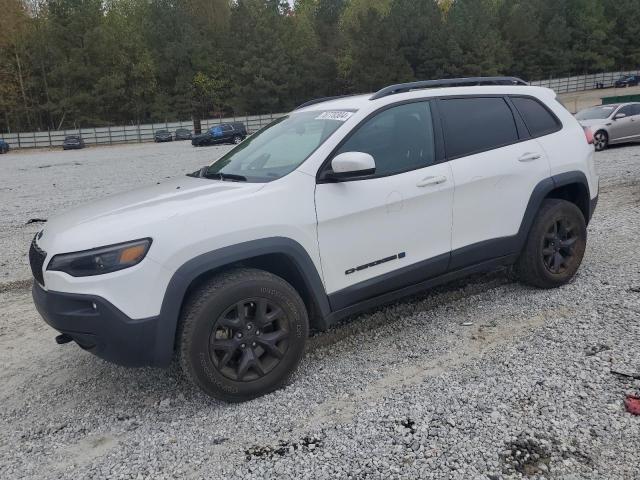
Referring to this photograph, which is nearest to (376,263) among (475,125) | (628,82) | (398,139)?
(398,139)

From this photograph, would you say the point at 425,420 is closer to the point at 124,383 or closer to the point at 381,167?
the point at 381,167

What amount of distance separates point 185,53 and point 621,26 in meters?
65.7

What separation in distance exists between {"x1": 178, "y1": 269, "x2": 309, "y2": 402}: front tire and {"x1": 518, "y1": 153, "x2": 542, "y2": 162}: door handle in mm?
2289

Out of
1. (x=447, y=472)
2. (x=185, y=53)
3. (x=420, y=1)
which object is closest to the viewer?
(x=447, y=472)

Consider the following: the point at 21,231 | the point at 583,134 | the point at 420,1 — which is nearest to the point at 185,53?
the point at 420,1

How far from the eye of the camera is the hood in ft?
9.82

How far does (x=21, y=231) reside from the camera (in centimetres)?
873

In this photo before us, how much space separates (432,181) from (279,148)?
1.14 metres

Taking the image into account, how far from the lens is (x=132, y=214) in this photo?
318 cm

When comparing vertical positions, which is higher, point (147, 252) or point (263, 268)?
point (147, 252)

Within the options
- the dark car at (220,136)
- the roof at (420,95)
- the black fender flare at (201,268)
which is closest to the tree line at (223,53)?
the dark car at (220,136)

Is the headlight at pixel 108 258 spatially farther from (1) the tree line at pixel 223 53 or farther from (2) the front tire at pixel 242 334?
(1) the tree line at pixel 223 53

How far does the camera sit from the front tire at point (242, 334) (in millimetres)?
3086

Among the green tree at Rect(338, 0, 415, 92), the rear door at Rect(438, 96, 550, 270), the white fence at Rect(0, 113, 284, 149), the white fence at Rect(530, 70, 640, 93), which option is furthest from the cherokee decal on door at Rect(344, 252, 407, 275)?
the white fence at Rect(530, 70, 640, 93)
